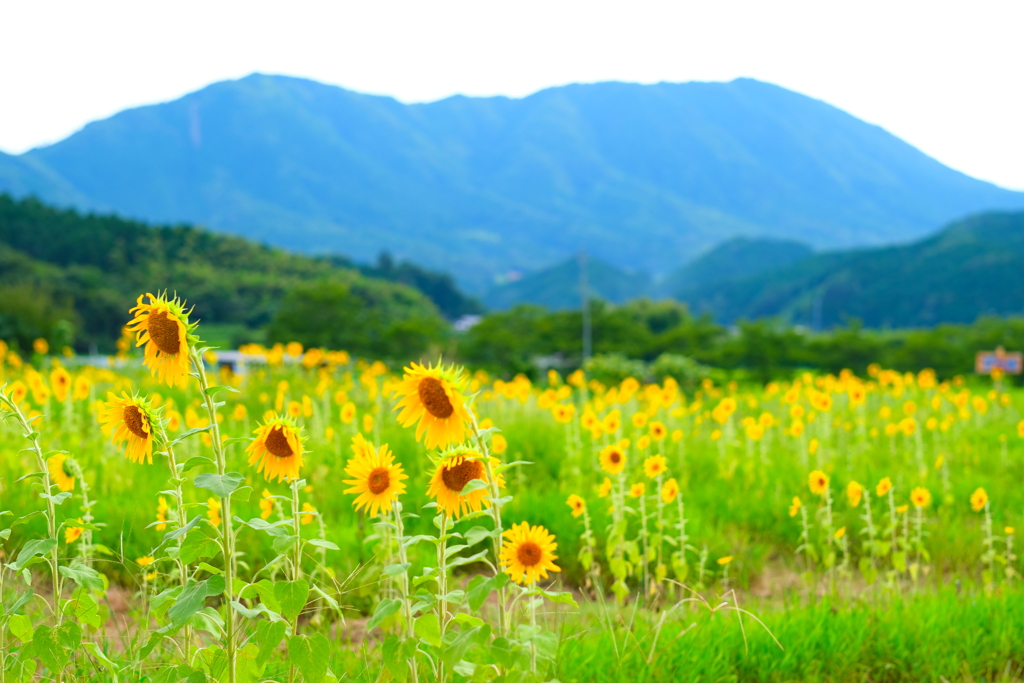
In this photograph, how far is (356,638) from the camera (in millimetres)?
3307

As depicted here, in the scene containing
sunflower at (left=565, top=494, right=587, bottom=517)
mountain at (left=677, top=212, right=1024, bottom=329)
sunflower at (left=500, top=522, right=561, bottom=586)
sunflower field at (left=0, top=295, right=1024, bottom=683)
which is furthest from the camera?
mountain at (left=677, top=212, right=1024, bottom=329)

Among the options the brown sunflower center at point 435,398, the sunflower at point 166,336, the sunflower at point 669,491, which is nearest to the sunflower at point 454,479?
the brown sunflower center at point 435,398

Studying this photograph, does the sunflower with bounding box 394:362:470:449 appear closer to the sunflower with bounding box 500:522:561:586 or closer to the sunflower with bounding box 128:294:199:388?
the sunflower with bounding box 500:522:561:586

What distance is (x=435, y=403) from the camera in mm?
1795

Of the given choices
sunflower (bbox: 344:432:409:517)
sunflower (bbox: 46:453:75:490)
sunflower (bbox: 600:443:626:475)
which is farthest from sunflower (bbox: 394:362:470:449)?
sunflower (bbox: 600:443:626:475)

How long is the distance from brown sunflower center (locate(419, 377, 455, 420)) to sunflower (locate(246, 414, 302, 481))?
35cm

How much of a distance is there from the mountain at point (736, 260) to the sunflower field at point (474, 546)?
149 metres

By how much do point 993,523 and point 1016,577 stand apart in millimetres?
760

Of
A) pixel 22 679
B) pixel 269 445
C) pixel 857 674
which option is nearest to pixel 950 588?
pixel 857 674

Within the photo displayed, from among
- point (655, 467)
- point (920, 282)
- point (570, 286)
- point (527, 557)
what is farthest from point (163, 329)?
point (570, 286)

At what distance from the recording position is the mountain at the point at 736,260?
158500 mm

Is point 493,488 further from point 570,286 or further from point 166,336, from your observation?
point 570,286

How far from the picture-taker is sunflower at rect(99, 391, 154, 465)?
5.98ft

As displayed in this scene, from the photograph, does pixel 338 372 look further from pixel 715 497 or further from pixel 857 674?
pixel 857 674
